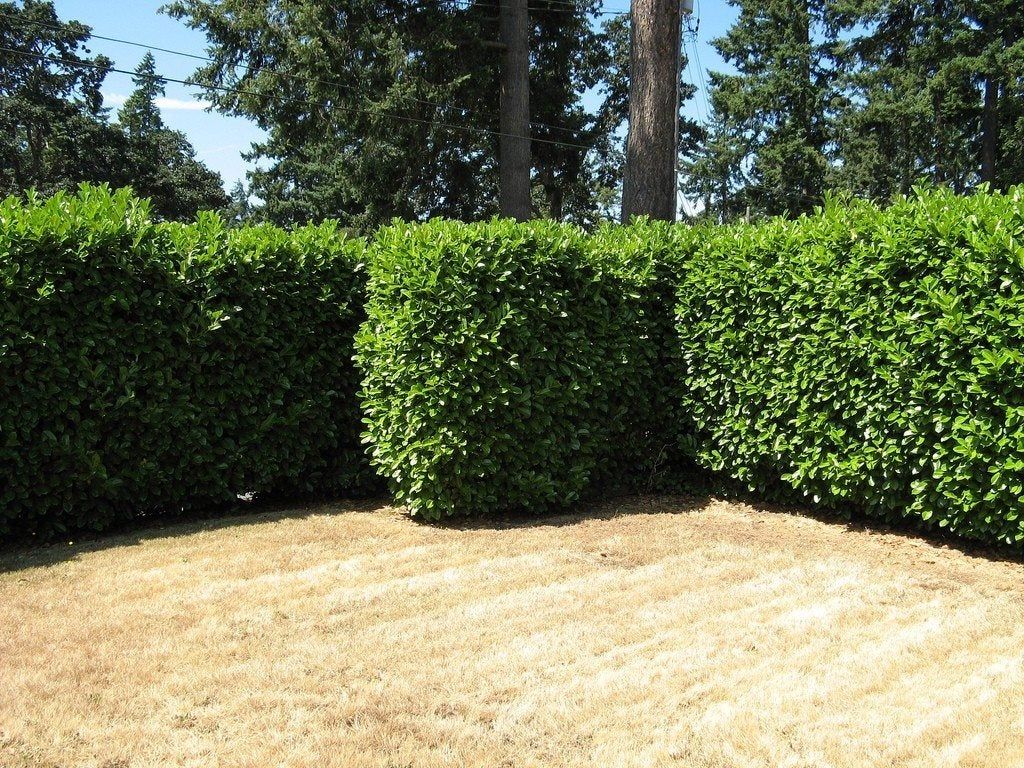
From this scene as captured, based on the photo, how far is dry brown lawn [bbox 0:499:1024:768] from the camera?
11.2ft

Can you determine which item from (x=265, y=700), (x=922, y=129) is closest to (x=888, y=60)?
(x=922, y=129)

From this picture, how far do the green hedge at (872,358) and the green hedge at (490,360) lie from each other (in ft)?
2.89

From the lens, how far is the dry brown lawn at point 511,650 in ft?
11.2

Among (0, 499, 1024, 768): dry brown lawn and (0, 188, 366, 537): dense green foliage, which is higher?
(0, 188, 366, 537): dense green foliage

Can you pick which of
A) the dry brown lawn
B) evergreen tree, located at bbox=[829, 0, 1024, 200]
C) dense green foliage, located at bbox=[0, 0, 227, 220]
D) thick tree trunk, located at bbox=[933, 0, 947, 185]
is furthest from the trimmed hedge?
dense green foliage, located at bbox=[0, 0, 227, 220]

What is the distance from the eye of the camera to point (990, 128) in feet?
91.1

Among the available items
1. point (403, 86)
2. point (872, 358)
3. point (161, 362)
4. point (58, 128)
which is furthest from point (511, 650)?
point (58, 128)

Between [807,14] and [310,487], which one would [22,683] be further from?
[807,14]

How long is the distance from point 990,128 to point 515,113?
61.1ft

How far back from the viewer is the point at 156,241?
677 centimetres

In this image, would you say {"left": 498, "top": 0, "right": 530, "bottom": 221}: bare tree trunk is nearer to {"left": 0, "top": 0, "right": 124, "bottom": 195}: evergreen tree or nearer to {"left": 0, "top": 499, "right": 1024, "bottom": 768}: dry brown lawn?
{"left": 0, "top": 499, "right": 1024, "bottom": 768}: dry brown lawn

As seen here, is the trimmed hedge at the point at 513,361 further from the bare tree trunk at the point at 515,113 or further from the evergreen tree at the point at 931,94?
the evergreen tree at the point at 931,94

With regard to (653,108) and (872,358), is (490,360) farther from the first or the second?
(653,108)

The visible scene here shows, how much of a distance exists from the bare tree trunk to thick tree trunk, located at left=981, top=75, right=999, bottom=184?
1784 centimetres
